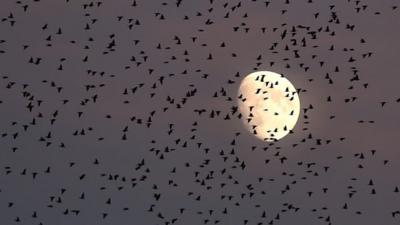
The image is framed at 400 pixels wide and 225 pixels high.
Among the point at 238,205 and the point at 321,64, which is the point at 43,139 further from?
the point at 321,64

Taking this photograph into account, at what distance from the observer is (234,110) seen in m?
64.4

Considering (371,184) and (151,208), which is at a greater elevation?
(371,184)

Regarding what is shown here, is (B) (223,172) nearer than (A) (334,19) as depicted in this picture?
No

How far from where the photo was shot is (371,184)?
63.7m

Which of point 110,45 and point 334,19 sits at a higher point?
point 334,19

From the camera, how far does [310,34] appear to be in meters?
61.1

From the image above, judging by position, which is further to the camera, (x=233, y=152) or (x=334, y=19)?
(x=233, y=152)

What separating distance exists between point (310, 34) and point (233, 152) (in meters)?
8.24

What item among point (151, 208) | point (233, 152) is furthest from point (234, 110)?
point (151, 208)

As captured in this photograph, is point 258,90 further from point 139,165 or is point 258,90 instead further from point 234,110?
point 139,165

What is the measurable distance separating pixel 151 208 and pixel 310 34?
41.4 ft

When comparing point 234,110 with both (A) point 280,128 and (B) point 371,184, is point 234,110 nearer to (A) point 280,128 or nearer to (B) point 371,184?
(A) point 280,128

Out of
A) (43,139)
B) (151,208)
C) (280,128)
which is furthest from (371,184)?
(43,139)

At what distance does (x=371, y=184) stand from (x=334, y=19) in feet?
27.7
